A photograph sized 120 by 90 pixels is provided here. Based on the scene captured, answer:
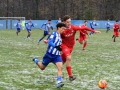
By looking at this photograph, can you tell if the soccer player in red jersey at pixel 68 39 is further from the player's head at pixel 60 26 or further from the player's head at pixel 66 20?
the player's head at pixel 60 26

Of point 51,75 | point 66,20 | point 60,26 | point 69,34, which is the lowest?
point 51,75

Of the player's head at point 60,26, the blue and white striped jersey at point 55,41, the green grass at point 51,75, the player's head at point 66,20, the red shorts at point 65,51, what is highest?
the player's head at point 66,20

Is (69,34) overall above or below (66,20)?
below

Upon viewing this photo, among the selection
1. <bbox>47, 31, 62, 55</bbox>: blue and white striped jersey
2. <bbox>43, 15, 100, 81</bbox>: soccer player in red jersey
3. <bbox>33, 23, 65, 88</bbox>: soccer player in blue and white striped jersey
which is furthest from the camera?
<bbox>43, 15, 100, 81</bbox>: soccer player in red jersey

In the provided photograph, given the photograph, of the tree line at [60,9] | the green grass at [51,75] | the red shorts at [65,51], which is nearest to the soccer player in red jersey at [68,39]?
the red shorts at [65,51]

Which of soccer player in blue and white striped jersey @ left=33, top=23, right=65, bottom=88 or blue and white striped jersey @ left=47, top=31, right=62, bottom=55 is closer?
soccer player in blue and white striped jersey @ left=33, top=23, right=65, bottom=88

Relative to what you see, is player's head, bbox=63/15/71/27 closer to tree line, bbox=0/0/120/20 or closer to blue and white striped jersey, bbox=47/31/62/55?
blue and white striped jersey, bbox=47/31/62/55

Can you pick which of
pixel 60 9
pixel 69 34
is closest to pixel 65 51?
pixel 69 34

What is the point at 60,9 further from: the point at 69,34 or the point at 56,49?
the point at 56,49

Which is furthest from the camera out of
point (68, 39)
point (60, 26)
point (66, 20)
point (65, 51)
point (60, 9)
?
point (60, 9)

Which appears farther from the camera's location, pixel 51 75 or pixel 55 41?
pixel 51 75

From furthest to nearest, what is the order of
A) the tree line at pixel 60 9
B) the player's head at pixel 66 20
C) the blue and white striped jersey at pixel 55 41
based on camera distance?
the tree line at pixel 60 9 < the player's head at pixel 66 20 < the blue and white striped jersey at pixel 55 41

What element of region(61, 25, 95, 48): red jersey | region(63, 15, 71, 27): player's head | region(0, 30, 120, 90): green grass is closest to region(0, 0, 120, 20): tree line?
region(0, 30, 120, 90): green grass

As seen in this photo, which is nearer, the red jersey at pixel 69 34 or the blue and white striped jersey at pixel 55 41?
the blue and white striped jersey at pixel 55 41
